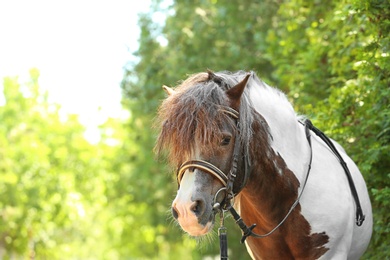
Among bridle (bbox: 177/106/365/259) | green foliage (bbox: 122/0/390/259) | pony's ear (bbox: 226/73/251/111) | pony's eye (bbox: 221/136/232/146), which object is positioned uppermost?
green foliage (bbox: 122/0/390/259)

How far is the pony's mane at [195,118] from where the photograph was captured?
5641 millimetres

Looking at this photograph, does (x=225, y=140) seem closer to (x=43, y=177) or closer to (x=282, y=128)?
(x=282, y=128)

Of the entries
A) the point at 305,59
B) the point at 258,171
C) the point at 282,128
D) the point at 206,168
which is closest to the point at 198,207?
the point at 206,168

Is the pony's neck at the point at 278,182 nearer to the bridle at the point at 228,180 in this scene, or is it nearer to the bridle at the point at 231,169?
the bridle at the point at 228,180

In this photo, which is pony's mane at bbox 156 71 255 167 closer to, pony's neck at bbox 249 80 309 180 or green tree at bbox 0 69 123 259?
pony's neck at bbox 249 80 309 180

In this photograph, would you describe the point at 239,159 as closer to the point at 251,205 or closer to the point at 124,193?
the point at 251,205

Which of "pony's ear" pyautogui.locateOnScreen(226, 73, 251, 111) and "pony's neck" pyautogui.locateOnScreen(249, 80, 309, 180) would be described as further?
"pony's neck" pyautogui.locateOnScreen(249, 80, 309, 180)

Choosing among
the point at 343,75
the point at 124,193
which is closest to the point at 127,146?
the point at 124,193

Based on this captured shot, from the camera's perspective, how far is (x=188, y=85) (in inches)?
236

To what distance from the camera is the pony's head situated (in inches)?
217

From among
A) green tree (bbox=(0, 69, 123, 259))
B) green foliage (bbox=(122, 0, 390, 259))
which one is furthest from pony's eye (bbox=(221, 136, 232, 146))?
green tree (bbox=(0, 69, 123, 259))

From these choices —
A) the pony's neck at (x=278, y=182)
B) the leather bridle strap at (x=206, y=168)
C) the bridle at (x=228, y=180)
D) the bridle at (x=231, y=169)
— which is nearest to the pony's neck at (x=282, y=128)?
the pony's neck at (x=278, y=182)

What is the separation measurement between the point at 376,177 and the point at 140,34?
1710 centimetres

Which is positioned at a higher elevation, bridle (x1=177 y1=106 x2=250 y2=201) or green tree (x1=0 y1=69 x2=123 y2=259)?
green tree (x1=0 y1=69 x2=123 y2=259)
